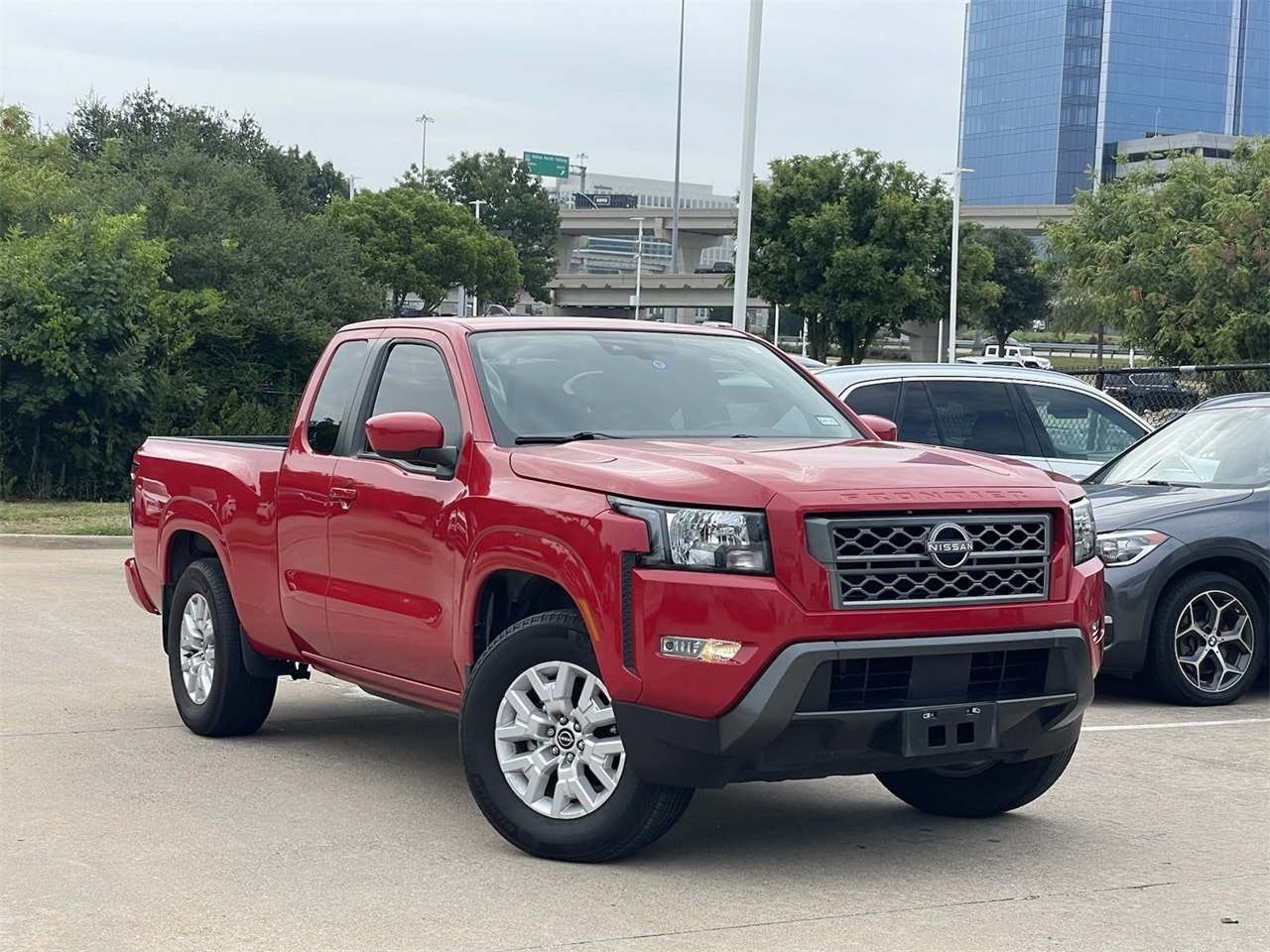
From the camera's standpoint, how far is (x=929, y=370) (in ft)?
42.7

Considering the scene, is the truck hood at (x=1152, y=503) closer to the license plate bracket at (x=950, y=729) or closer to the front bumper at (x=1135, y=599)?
the front bumper at (x=1135, y=599)

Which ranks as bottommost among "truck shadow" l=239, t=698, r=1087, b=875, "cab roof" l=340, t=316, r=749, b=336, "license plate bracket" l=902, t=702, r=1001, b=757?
"truck shadow" l=239, t=698, r=1087, b=875

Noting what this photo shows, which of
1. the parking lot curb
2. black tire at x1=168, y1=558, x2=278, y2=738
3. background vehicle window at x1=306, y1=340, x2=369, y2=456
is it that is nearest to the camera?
background vehicle window at x1=306, y1=340, x2=369, y2=456

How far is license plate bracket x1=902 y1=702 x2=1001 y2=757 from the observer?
5.45 metres

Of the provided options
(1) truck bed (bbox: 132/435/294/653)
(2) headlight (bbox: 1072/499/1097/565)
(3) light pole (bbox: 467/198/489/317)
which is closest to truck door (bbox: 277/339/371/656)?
(1) truck bed (bbox: 132/435/294/653)

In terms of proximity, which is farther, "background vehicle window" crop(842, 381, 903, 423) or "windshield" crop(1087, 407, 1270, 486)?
"background vehicle window" crop(842, 381, 903, 423)

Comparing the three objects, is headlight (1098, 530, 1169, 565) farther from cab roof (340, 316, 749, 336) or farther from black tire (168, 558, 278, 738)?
black tire (168, 558, 278, 738)

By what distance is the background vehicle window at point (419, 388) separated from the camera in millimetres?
6828

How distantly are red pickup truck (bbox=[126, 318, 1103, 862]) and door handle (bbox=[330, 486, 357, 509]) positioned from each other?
1 cm

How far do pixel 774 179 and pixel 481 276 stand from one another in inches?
877

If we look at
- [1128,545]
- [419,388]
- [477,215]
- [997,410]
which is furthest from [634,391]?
[477,215]

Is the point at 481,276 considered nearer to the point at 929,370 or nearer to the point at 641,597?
the point at 929,370

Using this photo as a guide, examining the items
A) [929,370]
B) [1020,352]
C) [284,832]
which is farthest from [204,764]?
[1020,352]

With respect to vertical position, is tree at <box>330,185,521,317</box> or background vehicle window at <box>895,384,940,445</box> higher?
tree at <box>330,185,521,317</box>
